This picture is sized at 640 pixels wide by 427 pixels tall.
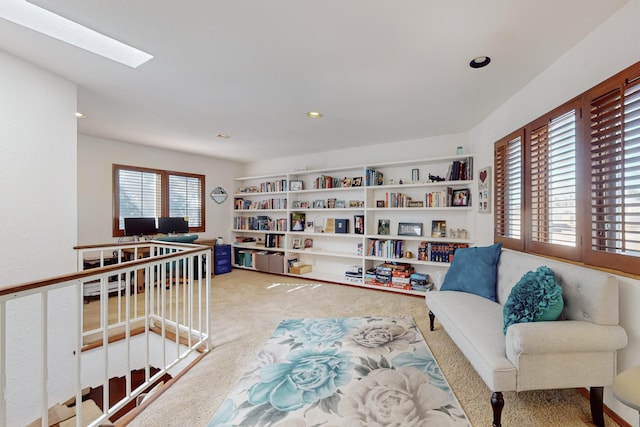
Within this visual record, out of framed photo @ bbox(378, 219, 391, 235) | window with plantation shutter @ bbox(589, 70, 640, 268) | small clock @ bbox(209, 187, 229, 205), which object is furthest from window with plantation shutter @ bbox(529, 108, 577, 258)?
small clock @ bbox(209, 187, 229, 205)

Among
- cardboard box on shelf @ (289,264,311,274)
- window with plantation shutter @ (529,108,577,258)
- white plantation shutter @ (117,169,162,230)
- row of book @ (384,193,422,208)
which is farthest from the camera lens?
cardboard box on shelf @ (289,264,311,274)

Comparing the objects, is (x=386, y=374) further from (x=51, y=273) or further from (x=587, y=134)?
(x=51, y=273)

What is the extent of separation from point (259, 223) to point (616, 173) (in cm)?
503

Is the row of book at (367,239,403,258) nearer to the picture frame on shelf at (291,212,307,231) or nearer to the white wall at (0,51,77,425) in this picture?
the picture frame on shelf at (291,212,307,231)

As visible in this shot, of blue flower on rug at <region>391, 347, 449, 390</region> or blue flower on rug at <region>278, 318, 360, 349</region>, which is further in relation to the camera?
blue flower on rug at <region>278, 318, 360, 349</region>

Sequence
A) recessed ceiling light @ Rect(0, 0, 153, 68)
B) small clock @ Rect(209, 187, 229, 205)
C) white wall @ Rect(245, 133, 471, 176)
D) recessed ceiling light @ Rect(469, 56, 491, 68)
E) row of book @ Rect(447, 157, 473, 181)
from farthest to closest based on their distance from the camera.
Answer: small clock @ Rect(209, 187, 229, 205) → white wall @ Rect(245, 133, 471, 176) → row of book @ Rect(447, 157, 473, 181) → recessed ceiling light @ Rect(469, 56, 491, 68) → recessed ceiling light @ Rect(0, 0, 153, 68)

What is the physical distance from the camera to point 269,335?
252cm

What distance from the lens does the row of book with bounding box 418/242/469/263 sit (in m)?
3.59

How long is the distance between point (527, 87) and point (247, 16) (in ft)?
7.96

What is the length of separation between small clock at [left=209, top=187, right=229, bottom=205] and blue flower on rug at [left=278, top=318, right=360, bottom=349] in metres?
3.62

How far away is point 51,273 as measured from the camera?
207 cm

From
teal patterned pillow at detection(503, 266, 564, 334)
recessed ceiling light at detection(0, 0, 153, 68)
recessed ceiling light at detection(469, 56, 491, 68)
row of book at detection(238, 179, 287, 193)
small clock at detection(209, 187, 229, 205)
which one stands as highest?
recessed ceiling light at detection(0, 0, 153, 68)

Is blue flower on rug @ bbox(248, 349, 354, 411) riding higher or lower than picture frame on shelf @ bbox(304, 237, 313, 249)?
lower

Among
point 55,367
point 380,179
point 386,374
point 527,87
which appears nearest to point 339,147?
point 380,179
